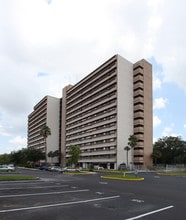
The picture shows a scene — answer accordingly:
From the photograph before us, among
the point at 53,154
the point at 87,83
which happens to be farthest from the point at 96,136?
the point at 53,154

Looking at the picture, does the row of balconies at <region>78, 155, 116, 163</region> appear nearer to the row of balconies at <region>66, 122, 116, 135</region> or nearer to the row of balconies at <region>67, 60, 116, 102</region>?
the row of balconies at <region>66, 122, 116, 135</region>

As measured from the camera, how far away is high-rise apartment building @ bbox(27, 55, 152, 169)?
97.1 m

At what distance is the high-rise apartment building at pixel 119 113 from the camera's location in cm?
9706

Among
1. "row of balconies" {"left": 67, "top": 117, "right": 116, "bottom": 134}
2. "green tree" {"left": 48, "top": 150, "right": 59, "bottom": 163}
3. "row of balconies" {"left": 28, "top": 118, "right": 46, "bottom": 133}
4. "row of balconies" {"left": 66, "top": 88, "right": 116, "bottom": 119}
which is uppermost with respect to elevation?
"row of balconies" {"left": 66, "top": 88, "right": 116, "bottom": 119}

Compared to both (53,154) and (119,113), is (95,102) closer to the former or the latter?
(119,113)

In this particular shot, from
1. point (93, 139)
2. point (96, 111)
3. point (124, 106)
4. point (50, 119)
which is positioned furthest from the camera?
point (50, 119)

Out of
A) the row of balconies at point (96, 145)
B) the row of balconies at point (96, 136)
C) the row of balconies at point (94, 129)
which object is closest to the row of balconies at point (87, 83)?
the row of balconies at point (94, 129)

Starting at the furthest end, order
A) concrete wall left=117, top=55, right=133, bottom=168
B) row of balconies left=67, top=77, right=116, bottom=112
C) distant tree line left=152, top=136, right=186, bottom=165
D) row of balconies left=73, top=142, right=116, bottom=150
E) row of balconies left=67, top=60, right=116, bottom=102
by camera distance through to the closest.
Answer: distant tree line left=152, top=136, right=186, bottom=165, row of balconies left=67, top=60, right=116, bottom=102, row of balconies left=67, top=77, right=116, bottom=112, row of balconies left=73, top=142, right=116, bottom=150, concrete wall left=117, top=55, right=133, bottom=168

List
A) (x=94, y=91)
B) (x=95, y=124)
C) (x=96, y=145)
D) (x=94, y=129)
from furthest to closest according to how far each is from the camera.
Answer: (x=94, y=91)
(x=94, y=129)
(x=95, y=124)
(x=96, y=145)

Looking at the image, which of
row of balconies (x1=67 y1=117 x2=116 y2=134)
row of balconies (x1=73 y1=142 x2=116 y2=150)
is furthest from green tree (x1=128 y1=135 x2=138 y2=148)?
row of balconies (x1=67 y1=117 x2=116 y2=134)

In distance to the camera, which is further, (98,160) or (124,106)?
(98,160)

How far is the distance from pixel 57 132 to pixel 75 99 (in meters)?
31.1

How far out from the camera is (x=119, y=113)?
97.0 metres

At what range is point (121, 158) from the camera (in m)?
95.6
